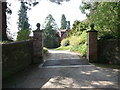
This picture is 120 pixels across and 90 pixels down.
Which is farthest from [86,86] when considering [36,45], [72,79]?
[36,45]

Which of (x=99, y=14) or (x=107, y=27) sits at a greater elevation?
(x=99, y=14)

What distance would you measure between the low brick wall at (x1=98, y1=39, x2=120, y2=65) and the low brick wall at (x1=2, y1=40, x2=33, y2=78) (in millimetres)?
4543

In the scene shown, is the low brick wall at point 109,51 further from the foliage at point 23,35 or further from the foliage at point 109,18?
the foliage at point 23,35

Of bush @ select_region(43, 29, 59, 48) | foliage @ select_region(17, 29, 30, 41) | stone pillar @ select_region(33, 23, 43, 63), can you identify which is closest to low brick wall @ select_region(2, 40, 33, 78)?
stone pillar @ select_region(33, 23, 43, 63)

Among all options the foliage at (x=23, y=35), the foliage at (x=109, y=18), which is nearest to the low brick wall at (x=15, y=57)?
the foliage at (x=23, y=35)

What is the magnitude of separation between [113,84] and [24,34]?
336 inches

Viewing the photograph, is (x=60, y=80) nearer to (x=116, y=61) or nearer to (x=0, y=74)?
(x=0, y=74)

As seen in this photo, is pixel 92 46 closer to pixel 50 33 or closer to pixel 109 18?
pixel 109 18

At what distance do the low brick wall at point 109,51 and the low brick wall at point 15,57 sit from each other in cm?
454

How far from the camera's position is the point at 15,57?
6984mm

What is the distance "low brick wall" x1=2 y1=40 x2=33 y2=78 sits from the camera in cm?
603

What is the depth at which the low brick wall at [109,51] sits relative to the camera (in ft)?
28.8

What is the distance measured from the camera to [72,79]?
19.0 ft

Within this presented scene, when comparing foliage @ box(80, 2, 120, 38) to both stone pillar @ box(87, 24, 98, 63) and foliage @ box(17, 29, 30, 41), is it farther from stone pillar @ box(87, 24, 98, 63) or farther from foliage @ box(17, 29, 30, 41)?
foliage @ box(17, 29, 30, 41)
